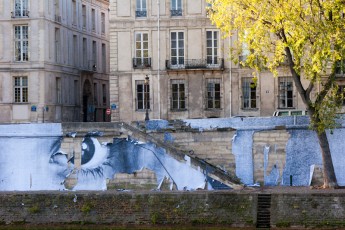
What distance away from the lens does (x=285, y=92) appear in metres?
59.3

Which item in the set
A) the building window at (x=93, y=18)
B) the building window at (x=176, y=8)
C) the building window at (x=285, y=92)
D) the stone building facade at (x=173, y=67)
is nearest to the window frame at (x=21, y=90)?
the stone building facade at (x=173, y=67)

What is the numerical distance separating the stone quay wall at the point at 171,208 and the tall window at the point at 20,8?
77.7 ft

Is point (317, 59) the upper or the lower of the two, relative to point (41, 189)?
upper

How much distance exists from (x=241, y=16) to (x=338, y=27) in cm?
426

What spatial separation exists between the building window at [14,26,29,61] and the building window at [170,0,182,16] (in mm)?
10482

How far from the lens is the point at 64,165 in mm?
47312

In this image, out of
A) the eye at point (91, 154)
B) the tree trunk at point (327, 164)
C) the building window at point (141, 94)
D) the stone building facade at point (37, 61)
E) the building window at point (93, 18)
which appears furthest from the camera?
the building window at point (93, 18)

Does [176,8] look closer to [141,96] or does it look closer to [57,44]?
[141,96]

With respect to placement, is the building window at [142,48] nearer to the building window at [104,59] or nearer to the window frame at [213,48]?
the window frame at [213,48]

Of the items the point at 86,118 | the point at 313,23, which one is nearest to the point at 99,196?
the point at 313,23

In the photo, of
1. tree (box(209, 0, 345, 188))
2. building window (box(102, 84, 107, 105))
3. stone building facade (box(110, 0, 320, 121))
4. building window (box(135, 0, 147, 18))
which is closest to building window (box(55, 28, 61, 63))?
stone building facade (box(110, 0, 320, 121))

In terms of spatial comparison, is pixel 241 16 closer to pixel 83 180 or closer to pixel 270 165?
pixel 270 165

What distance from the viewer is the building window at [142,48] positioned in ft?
198

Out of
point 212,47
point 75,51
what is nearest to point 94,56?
point 75,51
